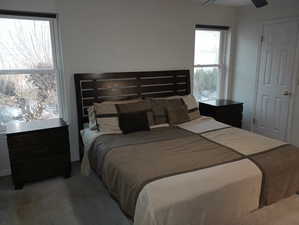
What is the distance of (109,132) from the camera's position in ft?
9.36

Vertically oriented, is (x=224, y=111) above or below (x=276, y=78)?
below

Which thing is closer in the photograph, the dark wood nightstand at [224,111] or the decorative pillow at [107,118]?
the decorative pillow at [107,118]

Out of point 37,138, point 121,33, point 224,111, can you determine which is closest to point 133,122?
point 37,138

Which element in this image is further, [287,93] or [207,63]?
[207,63]

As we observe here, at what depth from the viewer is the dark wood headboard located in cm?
331

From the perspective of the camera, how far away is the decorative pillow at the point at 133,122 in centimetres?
288

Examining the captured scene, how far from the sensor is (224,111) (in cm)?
395

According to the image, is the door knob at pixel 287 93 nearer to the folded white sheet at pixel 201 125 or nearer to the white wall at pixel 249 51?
the white wall at pixel 249 51

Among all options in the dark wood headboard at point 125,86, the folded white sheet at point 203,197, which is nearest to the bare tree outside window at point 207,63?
the dark wood headboard at point 125,86

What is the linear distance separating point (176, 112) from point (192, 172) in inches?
60.5

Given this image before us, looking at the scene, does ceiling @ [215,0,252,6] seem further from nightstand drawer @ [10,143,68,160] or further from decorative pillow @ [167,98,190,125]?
nightstand drawer @ [10,143,68,160]

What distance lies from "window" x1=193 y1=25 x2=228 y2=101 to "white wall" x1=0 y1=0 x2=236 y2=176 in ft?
0.88

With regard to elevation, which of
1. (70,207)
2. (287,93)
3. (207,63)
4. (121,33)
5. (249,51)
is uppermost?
(121,33)

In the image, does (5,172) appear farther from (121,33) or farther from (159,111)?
(121,33)
